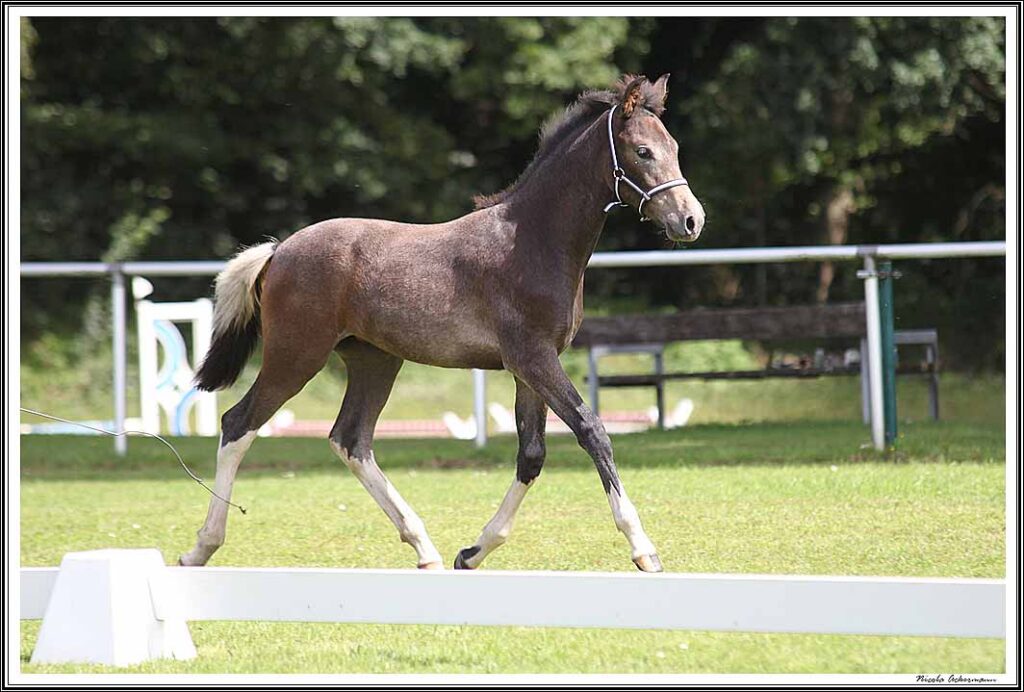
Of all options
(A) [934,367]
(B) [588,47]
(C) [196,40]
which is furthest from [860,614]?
(C) [196,40]

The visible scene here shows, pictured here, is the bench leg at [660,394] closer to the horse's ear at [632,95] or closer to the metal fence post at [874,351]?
the metal fence post at [874,351]

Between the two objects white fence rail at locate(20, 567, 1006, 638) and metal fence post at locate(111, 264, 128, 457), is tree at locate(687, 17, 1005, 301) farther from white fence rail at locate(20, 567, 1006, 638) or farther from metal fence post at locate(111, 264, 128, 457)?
white fence rail at locate(20, 567, 1006, 638)

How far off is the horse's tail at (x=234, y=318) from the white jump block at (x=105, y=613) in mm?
1824

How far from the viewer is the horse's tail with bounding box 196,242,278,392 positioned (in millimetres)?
5750

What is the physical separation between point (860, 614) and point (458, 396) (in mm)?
14849

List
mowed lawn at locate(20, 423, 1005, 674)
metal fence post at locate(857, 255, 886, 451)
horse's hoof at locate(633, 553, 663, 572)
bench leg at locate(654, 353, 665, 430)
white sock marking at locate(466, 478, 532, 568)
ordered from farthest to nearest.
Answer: bench leg at locate(654, 353, 665, 430) → metal fence post at locate(857, 255, 886, 451) → white sock marking at locate(466, 478, 532, 568) → horse's hoof at locate(633, 553, 663, 572) → mowed lawn at locate(20, 423, 1005, 674)

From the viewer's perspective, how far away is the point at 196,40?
19641 mm

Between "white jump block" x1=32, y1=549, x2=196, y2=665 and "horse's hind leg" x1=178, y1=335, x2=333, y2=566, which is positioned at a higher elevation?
"horse's hind leg" x1=178, y1=335, x2=333, y2=566

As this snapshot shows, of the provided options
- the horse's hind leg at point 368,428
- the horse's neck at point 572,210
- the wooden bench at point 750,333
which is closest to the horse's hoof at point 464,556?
the horse's hind leg at point 368,428

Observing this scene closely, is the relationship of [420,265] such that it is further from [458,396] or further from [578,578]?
[458,396]

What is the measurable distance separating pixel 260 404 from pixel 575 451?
16.5 ft

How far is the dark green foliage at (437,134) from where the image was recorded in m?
18.7

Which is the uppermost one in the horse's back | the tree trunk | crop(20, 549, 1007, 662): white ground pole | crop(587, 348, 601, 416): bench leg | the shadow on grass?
the tree trunk

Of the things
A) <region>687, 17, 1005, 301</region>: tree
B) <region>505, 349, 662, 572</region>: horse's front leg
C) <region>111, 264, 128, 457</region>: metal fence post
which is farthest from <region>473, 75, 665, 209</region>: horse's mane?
<region>687, 17, 1005, 301</region>: tree
